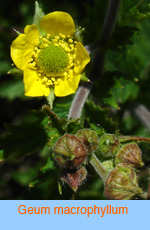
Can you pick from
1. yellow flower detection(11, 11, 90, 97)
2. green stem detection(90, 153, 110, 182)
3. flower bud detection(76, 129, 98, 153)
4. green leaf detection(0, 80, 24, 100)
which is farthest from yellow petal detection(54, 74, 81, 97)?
green leaf detection(0, 80, 24, 100)

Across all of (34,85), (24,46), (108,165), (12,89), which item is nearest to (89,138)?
(108,165)

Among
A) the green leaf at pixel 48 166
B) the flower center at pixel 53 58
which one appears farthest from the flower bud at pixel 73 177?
the flower center at pixel 53 58

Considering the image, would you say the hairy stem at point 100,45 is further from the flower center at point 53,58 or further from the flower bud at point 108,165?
the flower bud at point 108,165

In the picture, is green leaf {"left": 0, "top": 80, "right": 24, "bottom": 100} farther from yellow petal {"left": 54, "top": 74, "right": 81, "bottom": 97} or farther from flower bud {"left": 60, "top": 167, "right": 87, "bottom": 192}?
flower bud {"left": 60, "top": 167, "right": 87, "bottom": 192}

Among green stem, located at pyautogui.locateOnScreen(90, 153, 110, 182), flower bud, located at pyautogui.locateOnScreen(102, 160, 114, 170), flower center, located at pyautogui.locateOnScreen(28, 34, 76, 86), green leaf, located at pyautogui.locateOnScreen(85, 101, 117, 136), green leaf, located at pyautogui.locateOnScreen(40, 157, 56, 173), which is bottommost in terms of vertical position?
green leaf, located at pyautogui.locateOnScreen(40, 157, 56, 173)

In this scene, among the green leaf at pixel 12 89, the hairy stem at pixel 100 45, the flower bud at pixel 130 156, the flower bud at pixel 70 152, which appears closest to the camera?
the flower bud at pixel 70 152

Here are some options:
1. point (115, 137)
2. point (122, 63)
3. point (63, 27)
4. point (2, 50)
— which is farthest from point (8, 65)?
point (115, 137)
